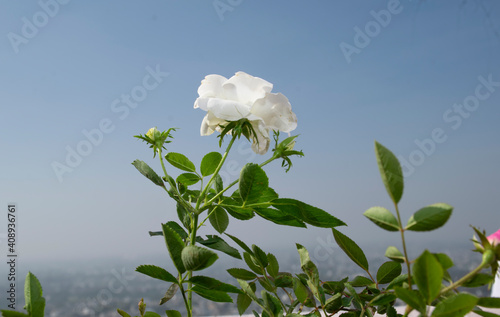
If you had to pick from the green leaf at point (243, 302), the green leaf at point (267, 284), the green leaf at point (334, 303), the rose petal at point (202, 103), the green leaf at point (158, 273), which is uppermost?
the rose petal at point (202, 103)

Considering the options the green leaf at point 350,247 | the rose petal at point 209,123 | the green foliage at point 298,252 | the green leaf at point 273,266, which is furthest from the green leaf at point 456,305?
the rose petal at point 209,123

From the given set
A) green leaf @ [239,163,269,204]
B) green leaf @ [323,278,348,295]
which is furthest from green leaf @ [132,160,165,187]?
green leaf @ [323,278,348,295]

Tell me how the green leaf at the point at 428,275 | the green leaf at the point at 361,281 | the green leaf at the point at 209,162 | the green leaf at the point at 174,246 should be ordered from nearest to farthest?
the green leaf at the point at 428,275 → the green leaf at the point at 174,246 → the green leaf at the point at 361,281 → the green leaf at the point at 209,162

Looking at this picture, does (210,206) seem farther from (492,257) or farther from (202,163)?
(492,257)

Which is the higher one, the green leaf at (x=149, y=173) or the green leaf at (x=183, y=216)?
the green leaf at (x=149, y=173)

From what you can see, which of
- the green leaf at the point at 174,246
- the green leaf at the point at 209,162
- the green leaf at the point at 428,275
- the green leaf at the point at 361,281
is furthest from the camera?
the green leaf at the point at 209,162

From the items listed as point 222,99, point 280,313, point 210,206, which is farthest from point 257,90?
point 280,313

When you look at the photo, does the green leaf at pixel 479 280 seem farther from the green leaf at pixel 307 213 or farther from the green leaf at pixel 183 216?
the green leaf at pixel 183 216

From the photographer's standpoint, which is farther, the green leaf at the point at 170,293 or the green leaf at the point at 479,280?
the green leaf at the point at 170,293
